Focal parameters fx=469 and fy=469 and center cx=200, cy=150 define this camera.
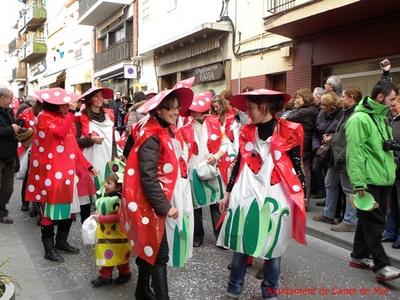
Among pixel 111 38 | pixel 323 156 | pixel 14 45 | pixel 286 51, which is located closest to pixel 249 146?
pixel 323 156

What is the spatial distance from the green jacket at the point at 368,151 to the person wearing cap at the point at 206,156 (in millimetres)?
1557

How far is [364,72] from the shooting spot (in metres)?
9.63

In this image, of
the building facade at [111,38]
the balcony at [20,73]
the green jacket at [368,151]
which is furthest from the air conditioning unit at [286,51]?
the balcony at [20,73]

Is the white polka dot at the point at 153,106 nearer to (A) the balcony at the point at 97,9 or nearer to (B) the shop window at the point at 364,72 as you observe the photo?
(B) the shop window at the point at 364,72

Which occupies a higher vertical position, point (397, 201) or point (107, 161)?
point (107, 161)

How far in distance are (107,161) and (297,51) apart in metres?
6.94

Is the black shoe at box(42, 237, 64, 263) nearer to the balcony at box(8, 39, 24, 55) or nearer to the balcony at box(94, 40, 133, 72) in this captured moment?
the balcony at box(94, 40, 133, 72)

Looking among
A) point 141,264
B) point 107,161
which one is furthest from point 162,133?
point 107,161

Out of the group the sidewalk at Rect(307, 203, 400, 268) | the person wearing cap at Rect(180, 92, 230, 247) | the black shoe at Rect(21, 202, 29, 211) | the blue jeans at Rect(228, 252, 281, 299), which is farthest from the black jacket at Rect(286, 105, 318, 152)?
the black shoe at Rect(21, 202, 29, 211)

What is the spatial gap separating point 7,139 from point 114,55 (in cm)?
1784

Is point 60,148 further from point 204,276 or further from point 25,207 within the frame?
point 25,207

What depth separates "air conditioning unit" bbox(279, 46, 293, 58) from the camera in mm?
11205

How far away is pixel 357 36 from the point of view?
9312mm

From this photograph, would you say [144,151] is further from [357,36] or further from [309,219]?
[357,36]
